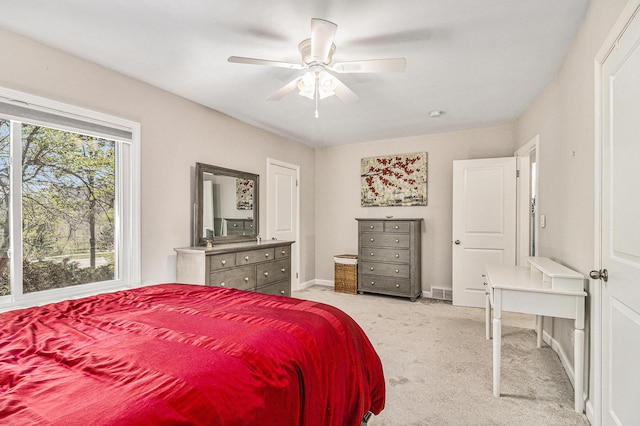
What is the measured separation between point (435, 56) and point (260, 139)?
8.64ft

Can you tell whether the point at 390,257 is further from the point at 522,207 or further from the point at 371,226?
the point at 522,207

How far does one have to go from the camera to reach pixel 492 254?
13.8 feet

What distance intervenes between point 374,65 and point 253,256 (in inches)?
88.6


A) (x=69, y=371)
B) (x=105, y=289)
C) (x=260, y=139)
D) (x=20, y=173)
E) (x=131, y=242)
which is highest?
(x=260, y=139)

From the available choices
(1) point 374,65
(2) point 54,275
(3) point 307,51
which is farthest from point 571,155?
(2) point 54,275

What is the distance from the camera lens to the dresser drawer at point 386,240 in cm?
462

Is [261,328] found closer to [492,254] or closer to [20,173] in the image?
[20,173]

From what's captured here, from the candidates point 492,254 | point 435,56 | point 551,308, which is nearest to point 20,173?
point 435,56

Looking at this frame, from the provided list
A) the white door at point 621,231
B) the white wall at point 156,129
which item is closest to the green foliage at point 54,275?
the white wall at point 156,129

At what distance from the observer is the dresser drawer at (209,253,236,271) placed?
3037 millimetres

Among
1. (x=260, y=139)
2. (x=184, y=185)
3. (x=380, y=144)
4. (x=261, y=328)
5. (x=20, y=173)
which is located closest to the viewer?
(x=261, y=328)

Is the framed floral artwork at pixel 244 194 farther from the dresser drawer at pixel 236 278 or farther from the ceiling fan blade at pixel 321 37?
the ceiling fan blade at pixel 321 37

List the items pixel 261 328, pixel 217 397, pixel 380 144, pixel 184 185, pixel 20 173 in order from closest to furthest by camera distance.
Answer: pixel 217 397
pixel 261 328
pixel 20 173
pixel 184 185
pixel 380 144

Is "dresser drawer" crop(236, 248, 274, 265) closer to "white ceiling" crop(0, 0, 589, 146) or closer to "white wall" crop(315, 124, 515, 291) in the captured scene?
"white ceiling" crop(0, 0, 589, 146)
